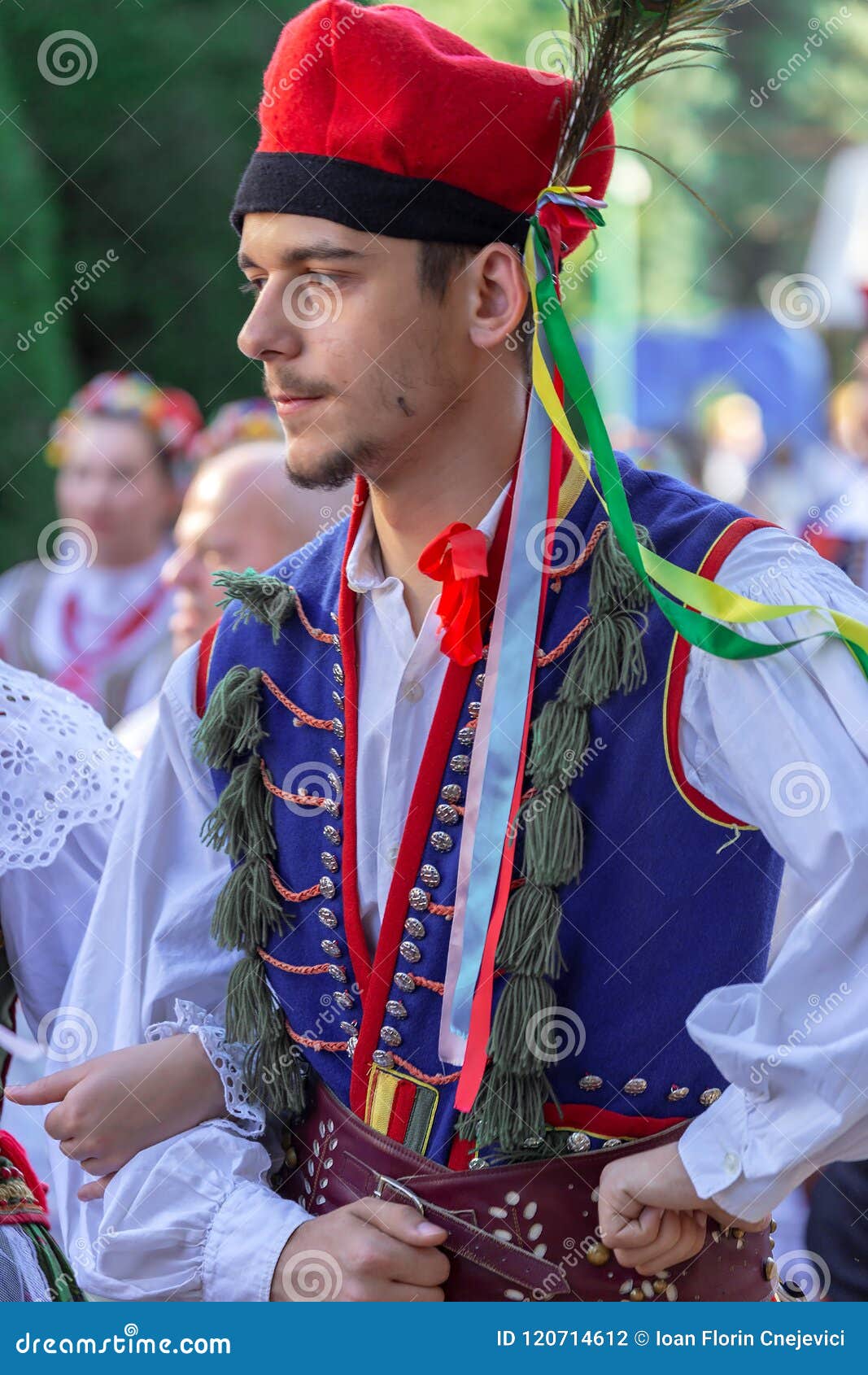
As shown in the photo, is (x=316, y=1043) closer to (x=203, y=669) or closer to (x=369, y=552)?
(x=203, y=669)

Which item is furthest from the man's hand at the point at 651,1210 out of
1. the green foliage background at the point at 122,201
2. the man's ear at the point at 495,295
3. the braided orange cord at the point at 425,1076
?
the green foliage background at the point at 122,201

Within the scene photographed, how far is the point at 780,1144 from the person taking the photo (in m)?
1.73

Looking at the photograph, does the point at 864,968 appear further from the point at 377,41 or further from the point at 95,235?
the point at 95,235

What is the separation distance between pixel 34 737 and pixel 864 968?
1.25 m

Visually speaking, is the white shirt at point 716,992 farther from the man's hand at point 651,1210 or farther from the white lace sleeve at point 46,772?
the white lace sleeve at point 46,772

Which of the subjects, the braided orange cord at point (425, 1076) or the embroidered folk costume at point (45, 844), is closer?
the braided orange cord at point (425, 1076)

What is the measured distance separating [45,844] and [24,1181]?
0.46 metres

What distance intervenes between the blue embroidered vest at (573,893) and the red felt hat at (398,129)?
0.41 meters

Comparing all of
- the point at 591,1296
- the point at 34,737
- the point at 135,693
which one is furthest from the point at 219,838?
the point at 135,693

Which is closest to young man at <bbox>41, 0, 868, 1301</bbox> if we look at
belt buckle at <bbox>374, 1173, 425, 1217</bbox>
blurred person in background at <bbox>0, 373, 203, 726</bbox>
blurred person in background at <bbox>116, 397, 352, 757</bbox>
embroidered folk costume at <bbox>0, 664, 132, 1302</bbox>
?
belt buckle at <bbox>374, 1173, 425, 1217</bbox>

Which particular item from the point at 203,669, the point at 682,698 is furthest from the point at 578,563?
Result: the point at 203,669

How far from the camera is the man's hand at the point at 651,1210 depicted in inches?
71.5

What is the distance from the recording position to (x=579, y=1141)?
76.3 inches

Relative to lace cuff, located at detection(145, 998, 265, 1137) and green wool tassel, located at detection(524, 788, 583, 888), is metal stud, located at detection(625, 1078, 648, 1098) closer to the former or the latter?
green wool tassel, located at detection(524, 788, 583, 888)
